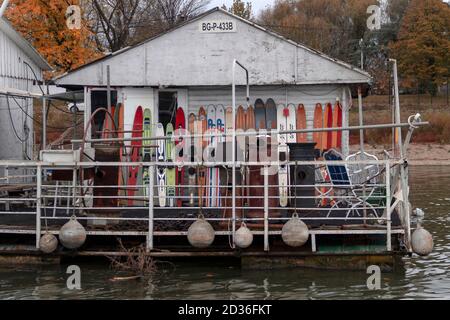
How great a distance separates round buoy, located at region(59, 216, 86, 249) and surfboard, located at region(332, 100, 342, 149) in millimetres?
5727

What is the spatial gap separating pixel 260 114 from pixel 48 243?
17.5 ft

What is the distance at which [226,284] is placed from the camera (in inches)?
479

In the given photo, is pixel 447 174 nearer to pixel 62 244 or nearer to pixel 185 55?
pixel 185 55

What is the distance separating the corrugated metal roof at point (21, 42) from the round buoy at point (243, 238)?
29.3ft

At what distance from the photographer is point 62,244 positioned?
41.9 feet

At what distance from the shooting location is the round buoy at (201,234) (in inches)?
480

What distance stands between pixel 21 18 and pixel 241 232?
18576 mm

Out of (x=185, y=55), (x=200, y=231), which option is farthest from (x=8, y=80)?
(x=200, y=231)

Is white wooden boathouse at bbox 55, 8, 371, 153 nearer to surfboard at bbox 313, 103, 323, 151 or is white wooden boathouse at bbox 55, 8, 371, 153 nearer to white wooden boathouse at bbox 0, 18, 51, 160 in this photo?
surfboard at bbox 313, 103, 323, 151

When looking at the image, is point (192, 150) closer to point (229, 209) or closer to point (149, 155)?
point (149, 155)

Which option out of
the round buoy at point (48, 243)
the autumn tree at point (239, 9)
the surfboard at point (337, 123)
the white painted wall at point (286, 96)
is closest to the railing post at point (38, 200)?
the round buoy at point (48, 243)

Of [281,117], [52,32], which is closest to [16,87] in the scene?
[281,117]

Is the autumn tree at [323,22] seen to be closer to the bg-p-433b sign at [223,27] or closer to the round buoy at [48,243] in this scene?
the bg-p-433b sign at [223,27]
